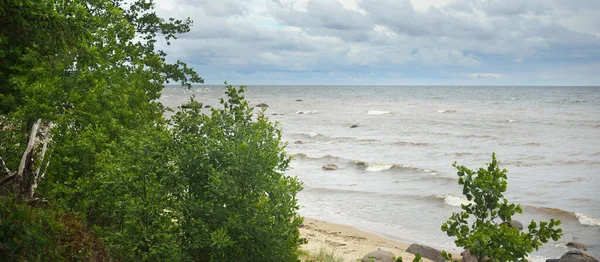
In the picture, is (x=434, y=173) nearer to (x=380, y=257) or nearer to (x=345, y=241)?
(x=345, y=241)

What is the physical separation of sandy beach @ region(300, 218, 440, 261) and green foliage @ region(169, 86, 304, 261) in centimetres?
719

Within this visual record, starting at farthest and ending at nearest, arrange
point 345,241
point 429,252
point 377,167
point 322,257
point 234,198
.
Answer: point 377,167 → point 345,241 → point 429,252 → point 322,257 → point 234,198

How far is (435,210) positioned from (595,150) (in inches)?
1030

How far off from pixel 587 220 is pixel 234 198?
1813 centimetres

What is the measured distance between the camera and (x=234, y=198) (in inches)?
332

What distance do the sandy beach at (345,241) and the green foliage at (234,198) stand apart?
719cm

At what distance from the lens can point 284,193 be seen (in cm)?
877

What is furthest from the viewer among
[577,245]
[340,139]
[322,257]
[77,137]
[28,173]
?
[340,139]

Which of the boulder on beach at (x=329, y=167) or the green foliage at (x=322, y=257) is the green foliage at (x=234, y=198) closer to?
the green foliage at (x=322, y=257)

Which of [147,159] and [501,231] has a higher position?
[147,159]

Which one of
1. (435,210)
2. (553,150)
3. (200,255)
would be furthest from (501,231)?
(553,150)

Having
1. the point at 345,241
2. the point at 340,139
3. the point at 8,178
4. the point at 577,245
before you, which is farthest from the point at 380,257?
the point at 340,139

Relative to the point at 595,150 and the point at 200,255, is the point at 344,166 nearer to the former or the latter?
the point at 595,150

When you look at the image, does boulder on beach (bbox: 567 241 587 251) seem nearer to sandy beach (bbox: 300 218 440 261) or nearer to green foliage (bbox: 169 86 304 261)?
sandy beach (bbox: 300 218 440 261)
